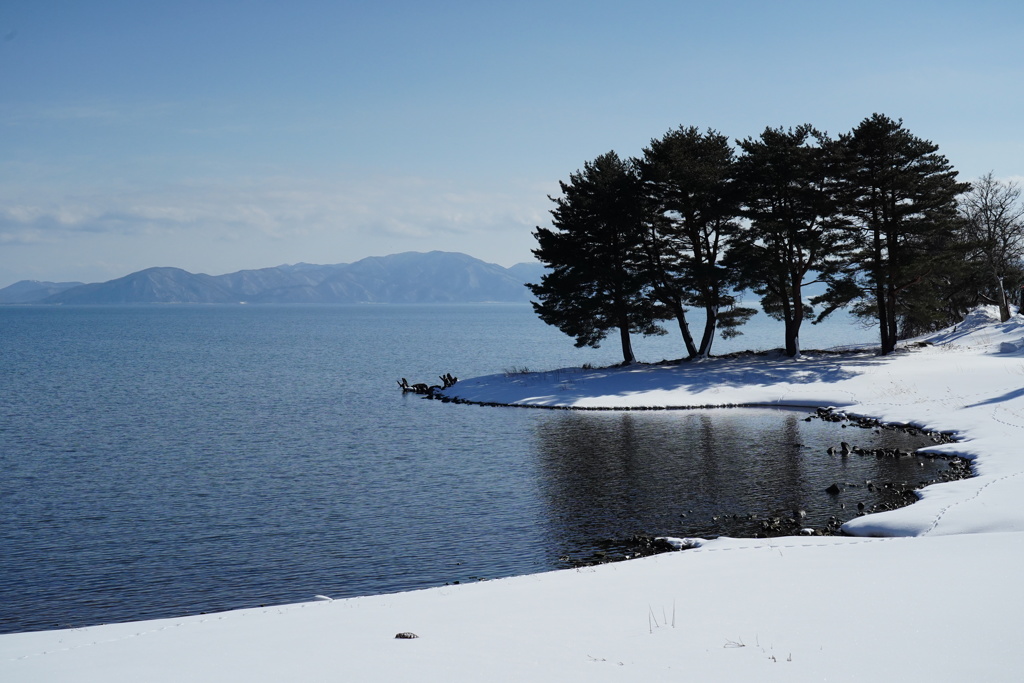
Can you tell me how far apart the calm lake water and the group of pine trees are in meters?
14.4

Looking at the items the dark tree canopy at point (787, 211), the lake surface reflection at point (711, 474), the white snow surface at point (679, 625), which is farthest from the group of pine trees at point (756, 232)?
the white snow surface at point (679, 625)

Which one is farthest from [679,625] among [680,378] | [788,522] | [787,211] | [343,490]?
[787,211]

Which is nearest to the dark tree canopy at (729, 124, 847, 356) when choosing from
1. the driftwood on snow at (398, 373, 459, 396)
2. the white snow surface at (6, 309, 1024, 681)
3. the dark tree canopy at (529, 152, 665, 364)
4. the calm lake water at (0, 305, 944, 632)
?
the dark tree canopy at (529, 152, 665, 364)

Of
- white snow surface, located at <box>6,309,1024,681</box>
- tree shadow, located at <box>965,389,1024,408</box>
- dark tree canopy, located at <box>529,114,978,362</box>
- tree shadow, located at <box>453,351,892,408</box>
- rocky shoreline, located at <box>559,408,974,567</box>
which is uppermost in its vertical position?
dark tree canopy, located at <box>529,114,978,362</box>

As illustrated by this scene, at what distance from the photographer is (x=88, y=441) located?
3791 centimetres

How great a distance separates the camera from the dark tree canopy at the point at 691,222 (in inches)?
2084

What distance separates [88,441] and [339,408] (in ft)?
48.7

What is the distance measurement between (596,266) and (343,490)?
107ft

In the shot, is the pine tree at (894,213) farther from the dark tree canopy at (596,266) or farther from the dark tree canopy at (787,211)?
the dark tree canopy at (596,266)

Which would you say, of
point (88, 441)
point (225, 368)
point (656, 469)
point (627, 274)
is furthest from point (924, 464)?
point (225, 368)

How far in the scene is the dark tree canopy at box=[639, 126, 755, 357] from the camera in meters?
52.9

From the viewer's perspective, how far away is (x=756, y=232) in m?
53.0

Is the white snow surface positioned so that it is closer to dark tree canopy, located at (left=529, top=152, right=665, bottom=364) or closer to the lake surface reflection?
the lake surface reflection

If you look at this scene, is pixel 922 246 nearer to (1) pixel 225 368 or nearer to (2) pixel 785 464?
(2) pixel 785 464
